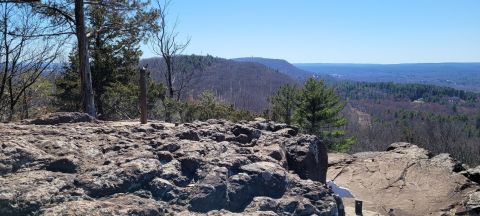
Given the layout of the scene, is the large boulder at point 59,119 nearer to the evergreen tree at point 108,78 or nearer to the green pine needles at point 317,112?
the evergreen tree at point 108,78

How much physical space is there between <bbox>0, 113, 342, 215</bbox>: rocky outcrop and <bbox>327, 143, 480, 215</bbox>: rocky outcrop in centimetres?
666

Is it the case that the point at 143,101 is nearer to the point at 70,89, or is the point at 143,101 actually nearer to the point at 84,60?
the point at 84,60

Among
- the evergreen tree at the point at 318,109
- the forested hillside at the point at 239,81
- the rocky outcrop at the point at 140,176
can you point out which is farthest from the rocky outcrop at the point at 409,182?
the forested hillside at the point at 239,81

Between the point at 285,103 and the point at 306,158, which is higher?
the point at 306,158

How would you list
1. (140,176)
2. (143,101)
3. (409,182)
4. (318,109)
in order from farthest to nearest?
1. (318,109)
2. (409,182)
3. (143,101)
4. (140,176)

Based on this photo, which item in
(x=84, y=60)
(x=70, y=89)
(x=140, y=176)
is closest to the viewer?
(x=140, y=176)

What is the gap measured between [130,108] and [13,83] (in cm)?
447

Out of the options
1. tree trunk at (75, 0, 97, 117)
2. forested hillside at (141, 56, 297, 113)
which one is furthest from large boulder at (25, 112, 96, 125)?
forested hillside at (141, 56, 297, 113)

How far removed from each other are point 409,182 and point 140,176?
1101 cm

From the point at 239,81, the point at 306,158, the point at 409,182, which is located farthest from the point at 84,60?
the point at 239,81

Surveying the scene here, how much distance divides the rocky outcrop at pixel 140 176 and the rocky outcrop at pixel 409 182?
6.66m

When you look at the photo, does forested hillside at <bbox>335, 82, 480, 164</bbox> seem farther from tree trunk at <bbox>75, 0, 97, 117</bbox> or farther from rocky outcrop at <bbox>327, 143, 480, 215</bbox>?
tree trunk at <bbox>75, 0, 97, 117</bbox>

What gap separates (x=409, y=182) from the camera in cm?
1323

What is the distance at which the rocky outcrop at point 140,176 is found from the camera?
151 inches
